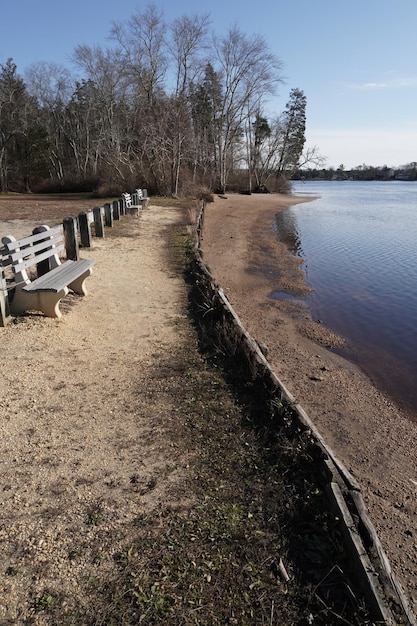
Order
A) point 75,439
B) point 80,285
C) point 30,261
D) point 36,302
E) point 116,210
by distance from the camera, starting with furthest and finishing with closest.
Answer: point 116,210 < point 80,285 < point 30,261 < point 36,302 < point 75,439

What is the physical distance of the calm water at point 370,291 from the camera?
699 centimetres

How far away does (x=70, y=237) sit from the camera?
909 cm

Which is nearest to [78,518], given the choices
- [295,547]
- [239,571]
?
[239,571]

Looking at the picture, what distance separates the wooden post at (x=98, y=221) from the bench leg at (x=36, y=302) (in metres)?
6.77

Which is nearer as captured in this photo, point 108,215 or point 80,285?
point 80,285

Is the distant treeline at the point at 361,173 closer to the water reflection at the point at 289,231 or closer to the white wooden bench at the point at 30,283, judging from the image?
the water reflection at the point at 289,231

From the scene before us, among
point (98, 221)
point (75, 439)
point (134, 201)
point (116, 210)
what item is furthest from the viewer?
point (134, 201)

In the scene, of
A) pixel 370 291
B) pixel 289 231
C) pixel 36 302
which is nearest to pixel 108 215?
pixel 370 291

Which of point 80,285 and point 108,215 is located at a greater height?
point 108,215

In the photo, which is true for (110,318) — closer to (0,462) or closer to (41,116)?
(0,462)

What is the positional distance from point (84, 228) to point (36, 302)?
5295 millimetres

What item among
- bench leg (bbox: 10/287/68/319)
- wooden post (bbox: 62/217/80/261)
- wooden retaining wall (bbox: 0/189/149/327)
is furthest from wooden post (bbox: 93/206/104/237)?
bench leg (bbox: 10/287/68/319)

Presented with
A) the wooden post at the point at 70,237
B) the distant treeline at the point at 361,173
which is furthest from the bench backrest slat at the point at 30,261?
the distant treeline at the point at 361,173

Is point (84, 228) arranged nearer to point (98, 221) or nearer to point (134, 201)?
point (98, 221)
